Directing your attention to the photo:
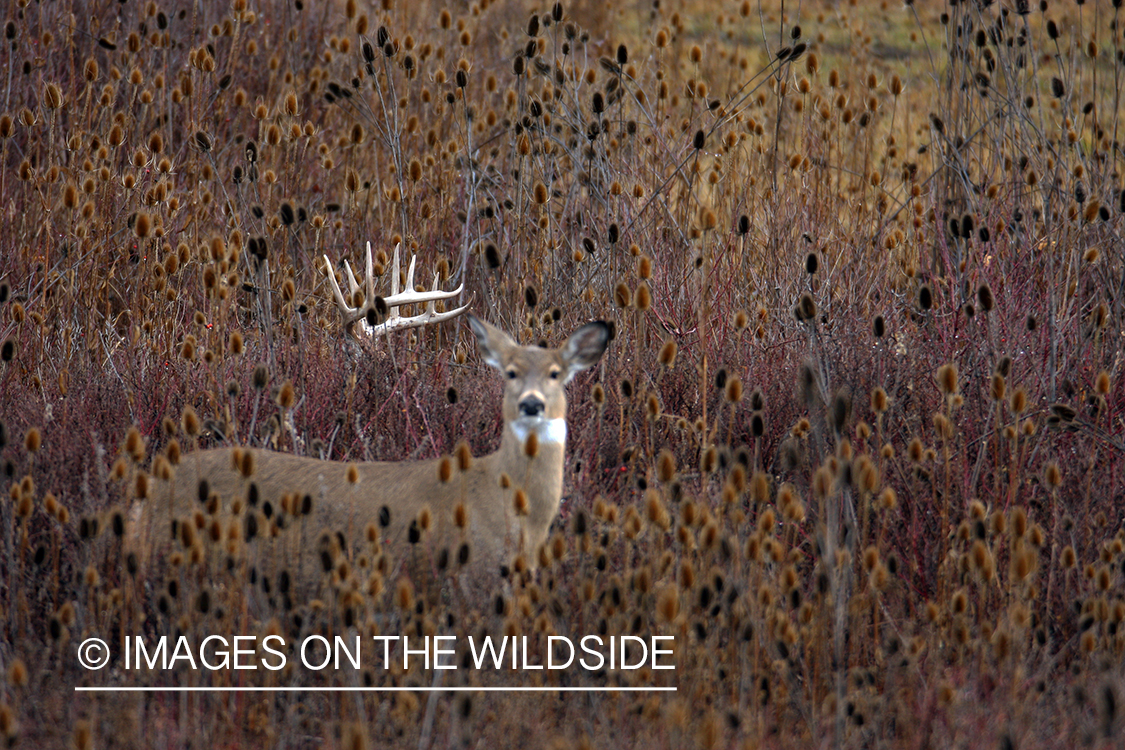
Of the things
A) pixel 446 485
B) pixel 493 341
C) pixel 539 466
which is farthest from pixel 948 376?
pixel 446 485

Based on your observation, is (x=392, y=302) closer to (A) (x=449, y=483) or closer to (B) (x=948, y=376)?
(A) (x=449, y=483)


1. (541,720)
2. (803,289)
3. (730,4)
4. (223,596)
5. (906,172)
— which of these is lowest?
(541,720)

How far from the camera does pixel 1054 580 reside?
3.31 meters

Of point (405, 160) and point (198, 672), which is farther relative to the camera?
point (405, 160)

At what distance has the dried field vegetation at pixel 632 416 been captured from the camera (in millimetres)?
2693

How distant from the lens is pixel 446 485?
3275 mm

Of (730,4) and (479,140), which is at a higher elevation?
(730,4)

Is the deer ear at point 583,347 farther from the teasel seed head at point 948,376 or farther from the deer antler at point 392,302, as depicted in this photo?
the deer antler at point 392,302

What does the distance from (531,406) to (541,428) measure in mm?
133

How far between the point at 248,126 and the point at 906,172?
15.2ft

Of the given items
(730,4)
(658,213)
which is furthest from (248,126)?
(730,4)

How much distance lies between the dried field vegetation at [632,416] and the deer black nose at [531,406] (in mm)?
324

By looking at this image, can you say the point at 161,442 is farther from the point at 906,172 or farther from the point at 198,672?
the point at 906,172

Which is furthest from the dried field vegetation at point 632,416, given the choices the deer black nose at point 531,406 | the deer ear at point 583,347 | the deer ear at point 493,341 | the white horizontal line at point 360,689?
the deer ear at point 493,341
